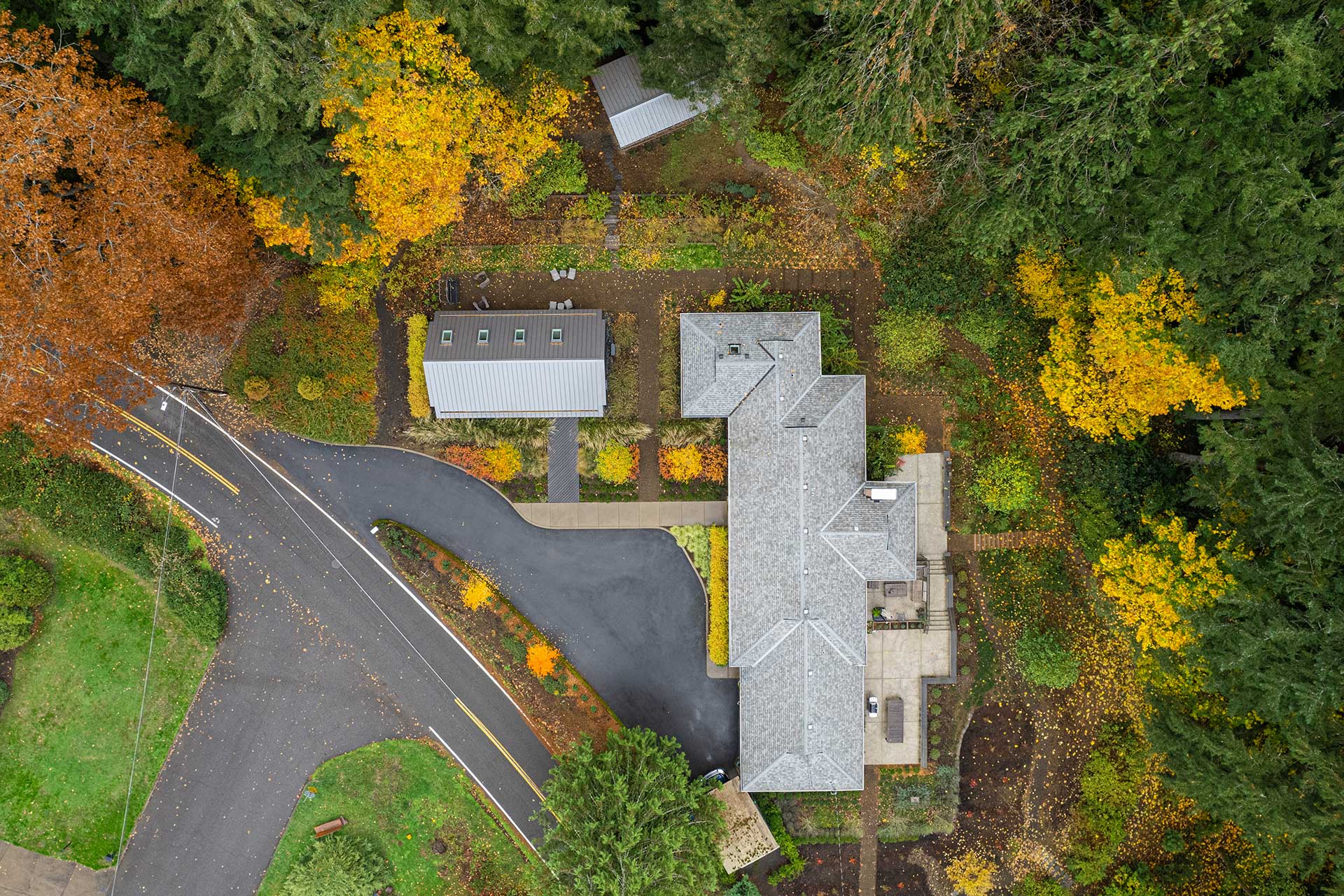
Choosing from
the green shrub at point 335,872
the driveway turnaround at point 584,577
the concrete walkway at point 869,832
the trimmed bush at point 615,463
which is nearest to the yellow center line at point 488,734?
the driveway turnaround at point 584,577

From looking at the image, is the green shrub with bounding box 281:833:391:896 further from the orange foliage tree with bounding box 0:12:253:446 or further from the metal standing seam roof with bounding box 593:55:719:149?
the metal standing seam roof with bounding box 593:55:719:149

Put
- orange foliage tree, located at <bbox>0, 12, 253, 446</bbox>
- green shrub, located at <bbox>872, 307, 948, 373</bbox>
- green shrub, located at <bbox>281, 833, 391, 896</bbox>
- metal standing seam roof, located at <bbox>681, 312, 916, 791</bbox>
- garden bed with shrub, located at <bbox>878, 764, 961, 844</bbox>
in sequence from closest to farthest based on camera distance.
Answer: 1. orange foliage tree, located at <bbox>0, 12, 253, 446</bbox>
2. metal standing seam roof, located at <bbox>681, 312, 916, 791</bbox>
3. green shrub, located at <bbox>281, 833, 391, 896</bbox>
4. green shrub, located at <bbox>872, 307, 948, 373</bbox>
5. garden bed with shrub, located at <bbox>878, 764, 961, 844</bbox>

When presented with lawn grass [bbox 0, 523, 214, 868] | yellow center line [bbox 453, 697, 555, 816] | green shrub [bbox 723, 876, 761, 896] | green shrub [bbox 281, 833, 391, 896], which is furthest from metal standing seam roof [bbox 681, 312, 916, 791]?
lawn grass [bbox 0, 523, 214, 868]

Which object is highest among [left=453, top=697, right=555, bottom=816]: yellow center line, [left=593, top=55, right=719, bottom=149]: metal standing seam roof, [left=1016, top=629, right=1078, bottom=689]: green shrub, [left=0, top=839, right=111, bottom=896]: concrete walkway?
[left=593, top=55, right=719, bottom=149]: metal standing seam roof

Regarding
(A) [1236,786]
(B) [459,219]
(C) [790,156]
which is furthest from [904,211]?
(A) [1236,786]

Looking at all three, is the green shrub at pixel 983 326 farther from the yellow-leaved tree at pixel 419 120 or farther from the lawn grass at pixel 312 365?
the lawn grass at pixel 312 365

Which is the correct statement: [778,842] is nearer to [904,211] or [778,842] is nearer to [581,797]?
[581,797]
